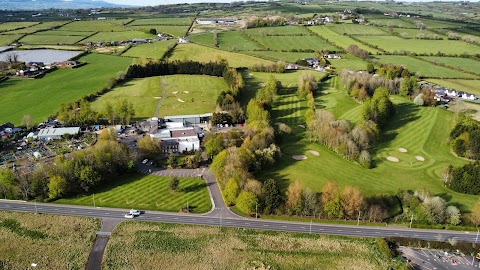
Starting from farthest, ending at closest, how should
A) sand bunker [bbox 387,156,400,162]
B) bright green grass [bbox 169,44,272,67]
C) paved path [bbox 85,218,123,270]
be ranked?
1. bright green grass [bbox 169,44,272,67]
2. sand bunker [bbox 387,156,400,162]
3. paved path [bbox 85,218,123,270]

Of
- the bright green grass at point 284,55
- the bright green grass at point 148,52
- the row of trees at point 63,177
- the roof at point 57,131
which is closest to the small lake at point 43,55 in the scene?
the bright green grass at point 148,52

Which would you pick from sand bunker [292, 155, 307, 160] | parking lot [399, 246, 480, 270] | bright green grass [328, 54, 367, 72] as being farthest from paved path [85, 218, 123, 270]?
bright green grass [328, 54, 367, 72]

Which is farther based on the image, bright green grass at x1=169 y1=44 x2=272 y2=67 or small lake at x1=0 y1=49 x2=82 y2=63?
small lake at x1=0 y1=49 x2=82 y2=63

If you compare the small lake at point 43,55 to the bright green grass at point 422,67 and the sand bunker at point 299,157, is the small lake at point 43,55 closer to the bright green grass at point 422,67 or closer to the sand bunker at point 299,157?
the sand bunker at point 299,157

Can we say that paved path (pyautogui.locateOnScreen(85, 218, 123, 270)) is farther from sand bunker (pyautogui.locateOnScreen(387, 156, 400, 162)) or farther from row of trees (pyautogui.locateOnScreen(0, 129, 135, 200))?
sand bunker (pyautogui.locateOnScreen(387, 156, 400, 162))

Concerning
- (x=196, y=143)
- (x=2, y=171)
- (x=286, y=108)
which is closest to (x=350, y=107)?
(x=286, y=108)

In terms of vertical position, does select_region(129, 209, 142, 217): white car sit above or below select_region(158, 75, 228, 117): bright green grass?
below

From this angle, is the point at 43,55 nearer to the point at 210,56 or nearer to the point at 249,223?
the point at 210,56
